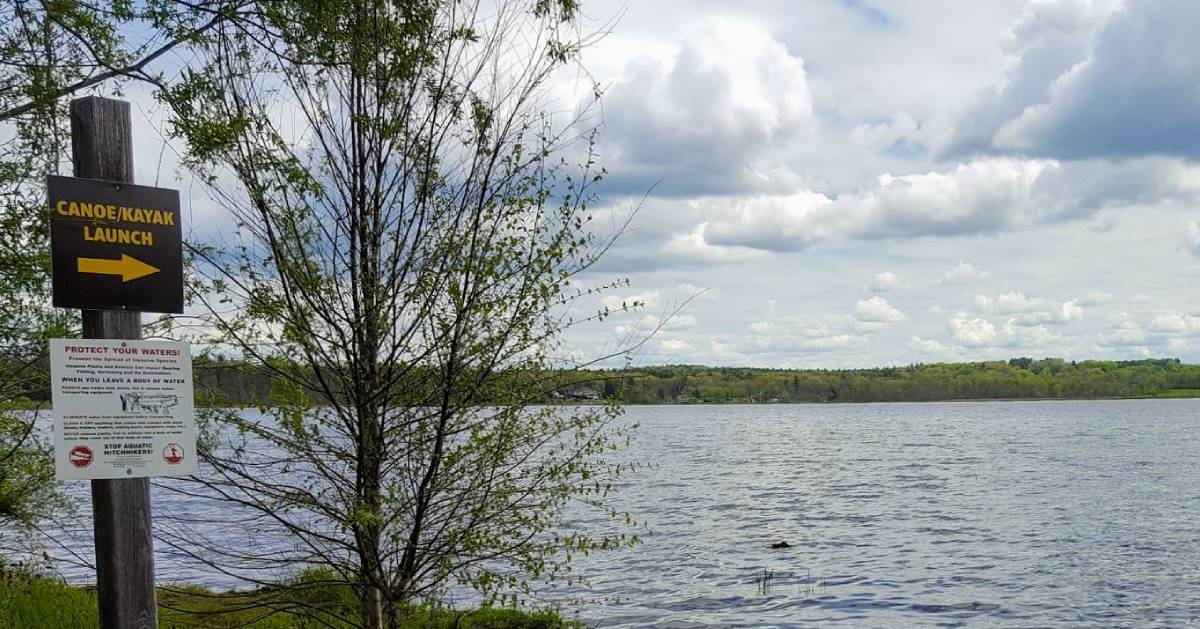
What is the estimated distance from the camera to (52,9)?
8.16 meters

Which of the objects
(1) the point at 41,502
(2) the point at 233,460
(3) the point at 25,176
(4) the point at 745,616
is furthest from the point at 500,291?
(4) the point at 745,616

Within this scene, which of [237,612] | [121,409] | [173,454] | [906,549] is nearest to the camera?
[121,409]

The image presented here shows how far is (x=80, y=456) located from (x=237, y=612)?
25.0 feet

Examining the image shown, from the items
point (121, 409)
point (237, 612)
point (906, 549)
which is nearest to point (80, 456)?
point (121, 409)

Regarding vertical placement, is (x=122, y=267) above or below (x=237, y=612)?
above

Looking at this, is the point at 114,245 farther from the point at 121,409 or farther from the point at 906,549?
the point at 906,549

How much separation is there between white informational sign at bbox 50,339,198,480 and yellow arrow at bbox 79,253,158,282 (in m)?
0.48

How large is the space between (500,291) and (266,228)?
2008 mm

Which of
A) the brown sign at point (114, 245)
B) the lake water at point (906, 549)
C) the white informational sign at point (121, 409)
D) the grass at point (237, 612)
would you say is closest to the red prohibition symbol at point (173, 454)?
the white informational sign at point (121, 409)

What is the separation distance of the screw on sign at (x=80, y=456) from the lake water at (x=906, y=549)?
967 cm

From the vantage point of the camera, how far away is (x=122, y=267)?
19.9ft

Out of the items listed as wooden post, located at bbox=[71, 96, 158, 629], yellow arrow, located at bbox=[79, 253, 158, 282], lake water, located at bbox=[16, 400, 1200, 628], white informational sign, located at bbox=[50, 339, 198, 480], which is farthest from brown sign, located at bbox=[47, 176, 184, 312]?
lake water, located at bbox=[16, 400, 1200, 628]

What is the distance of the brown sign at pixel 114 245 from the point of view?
229 inches

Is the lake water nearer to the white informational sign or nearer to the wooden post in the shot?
the wooden post
